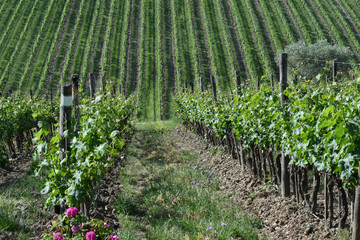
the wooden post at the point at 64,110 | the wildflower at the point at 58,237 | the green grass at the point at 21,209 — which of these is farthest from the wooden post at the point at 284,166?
the green grass at the point at 21,209

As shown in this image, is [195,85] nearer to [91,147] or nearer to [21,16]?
[21,16]

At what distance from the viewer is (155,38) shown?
32844 millimetres

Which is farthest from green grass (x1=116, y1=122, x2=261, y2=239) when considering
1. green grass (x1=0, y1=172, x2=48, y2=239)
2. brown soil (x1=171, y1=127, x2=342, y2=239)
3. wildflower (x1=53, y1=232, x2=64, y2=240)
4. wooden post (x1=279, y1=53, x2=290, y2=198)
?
green grass (x1=0, y1=172, x2=48, y2=239)

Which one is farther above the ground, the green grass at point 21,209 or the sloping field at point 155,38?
the sloping field at point 155,38

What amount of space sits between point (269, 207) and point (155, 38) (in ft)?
96.7

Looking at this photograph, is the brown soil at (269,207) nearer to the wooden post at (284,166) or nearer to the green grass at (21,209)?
the wooden post at (284,166)

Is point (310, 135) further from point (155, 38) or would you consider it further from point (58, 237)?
point (155, 38)

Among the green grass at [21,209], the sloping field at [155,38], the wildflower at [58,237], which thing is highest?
the sloping field at [155,38]

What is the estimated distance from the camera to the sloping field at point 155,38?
2641 centimetres

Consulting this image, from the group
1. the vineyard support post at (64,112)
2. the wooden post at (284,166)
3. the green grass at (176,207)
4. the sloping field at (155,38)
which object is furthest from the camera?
the sloping field at (155,38)

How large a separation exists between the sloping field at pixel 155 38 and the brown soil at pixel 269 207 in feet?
50.9

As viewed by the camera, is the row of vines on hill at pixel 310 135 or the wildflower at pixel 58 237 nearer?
the wildflower at pixel 58 237

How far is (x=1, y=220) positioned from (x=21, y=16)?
34654mm

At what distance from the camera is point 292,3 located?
38.2 m
